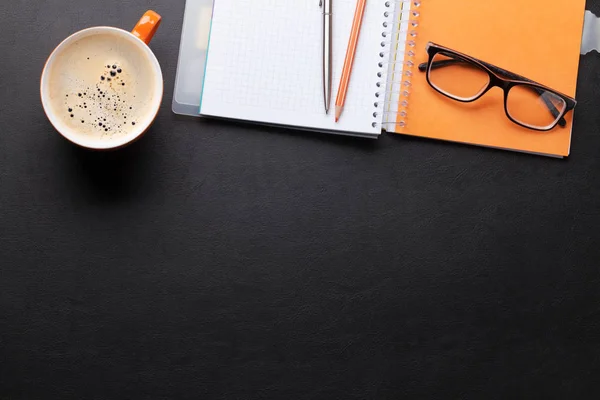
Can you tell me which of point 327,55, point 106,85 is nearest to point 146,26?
point 106,85

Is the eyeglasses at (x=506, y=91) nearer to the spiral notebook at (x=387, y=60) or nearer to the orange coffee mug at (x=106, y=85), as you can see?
the spiral notebook at (x=387, y=60)

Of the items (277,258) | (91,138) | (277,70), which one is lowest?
(277,258)

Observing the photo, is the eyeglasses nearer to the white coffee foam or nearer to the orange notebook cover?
the orange notebook cover

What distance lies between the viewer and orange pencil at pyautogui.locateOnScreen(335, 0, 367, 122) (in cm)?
90

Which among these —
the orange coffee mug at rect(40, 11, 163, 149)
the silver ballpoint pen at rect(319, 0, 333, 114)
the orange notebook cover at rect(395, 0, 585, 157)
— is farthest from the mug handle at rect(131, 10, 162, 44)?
the orange notebook cover at rect(395, 0, 585, 157)

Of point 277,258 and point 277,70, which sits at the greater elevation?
point 277,70

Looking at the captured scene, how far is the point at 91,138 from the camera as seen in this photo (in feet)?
2.79

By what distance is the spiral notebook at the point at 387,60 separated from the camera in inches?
35.4

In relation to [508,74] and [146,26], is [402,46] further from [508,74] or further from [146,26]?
[146,26]

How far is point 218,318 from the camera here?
898mm

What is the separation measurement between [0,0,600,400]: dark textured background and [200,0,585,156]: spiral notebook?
0.03 meters

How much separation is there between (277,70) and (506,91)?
1.01 feet

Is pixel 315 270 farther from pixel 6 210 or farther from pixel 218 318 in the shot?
pixel 6 210

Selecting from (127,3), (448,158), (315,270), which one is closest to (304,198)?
(315,270)
